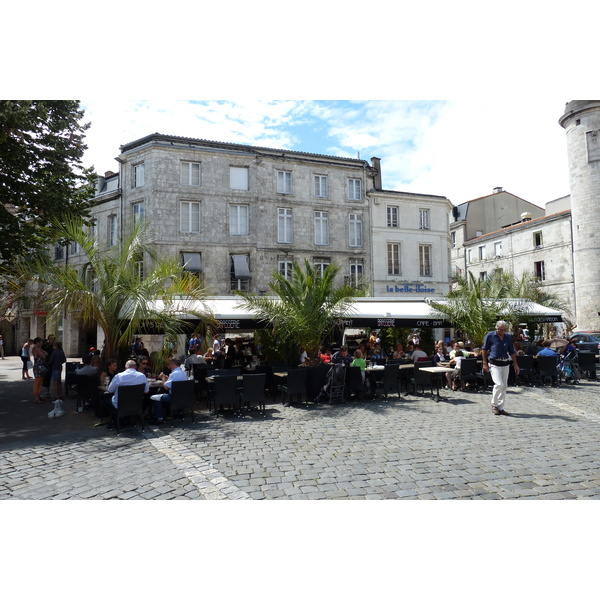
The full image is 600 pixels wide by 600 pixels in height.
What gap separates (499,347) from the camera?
8.47m

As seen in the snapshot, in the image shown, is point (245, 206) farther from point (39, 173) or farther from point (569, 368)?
point (569, 368)

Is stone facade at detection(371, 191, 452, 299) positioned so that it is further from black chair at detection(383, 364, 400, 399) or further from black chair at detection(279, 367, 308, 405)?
black chair at detection(279, 367, 308, 405)

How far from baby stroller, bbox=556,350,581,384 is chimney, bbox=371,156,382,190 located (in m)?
19.5

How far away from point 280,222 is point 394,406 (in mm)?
18120

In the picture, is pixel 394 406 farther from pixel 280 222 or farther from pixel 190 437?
pixel 280 222

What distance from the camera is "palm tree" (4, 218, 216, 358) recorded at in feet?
27.7

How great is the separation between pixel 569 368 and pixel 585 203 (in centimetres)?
2020

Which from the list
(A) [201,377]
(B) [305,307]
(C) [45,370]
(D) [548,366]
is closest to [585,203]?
(D) [548,366]

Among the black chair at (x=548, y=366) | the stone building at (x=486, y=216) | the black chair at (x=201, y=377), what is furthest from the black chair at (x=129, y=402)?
the stone building at (x=486, y=216)

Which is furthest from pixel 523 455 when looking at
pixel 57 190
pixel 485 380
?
pixel 57 190

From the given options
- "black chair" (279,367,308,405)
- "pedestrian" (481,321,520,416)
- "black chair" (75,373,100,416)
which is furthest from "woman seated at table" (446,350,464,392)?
"black chair" (75,373,100,416)

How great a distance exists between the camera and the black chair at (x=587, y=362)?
40.7ft

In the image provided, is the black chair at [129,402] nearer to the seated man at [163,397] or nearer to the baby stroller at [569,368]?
the seated man at [163,397]

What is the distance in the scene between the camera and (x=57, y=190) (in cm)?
1238
